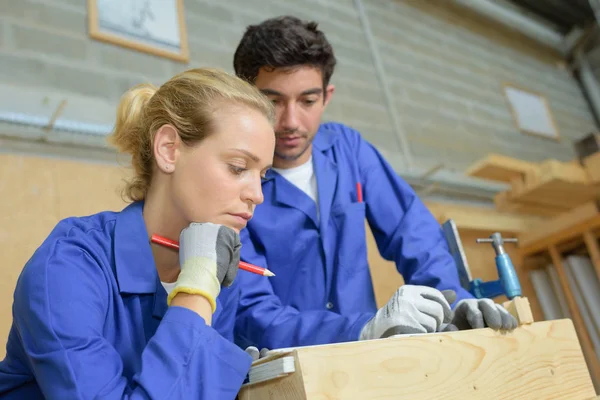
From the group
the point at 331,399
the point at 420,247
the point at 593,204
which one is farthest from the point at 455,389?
the point at 593,204

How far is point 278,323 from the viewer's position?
3.94ft

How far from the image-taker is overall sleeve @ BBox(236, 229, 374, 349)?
1123 millimetres

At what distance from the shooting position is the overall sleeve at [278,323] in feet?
3.68

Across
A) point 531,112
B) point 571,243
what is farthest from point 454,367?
point 531,112

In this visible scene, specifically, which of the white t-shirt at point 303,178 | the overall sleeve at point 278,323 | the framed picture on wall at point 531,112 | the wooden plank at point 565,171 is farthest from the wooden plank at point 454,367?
the framed picture on wall at point 531,112

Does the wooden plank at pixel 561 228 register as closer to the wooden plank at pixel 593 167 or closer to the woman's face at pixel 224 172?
the wooden plank at pixel 593 167

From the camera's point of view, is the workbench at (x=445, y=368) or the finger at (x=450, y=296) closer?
the workbench at (x=445, y=368)

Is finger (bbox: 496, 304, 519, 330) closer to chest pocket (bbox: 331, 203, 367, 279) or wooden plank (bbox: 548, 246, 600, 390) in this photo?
chest pocket (bbox: 331, 203, 367, 279)

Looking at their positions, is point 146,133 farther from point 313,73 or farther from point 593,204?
point 593,204

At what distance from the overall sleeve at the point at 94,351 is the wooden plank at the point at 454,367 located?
89mm

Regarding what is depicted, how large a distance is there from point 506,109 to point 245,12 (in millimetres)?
2584

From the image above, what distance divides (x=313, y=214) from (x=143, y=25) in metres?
1.61

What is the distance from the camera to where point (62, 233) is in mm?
945

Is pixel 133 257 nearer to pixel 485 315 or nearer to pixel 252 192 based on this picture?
pixel 252 192
